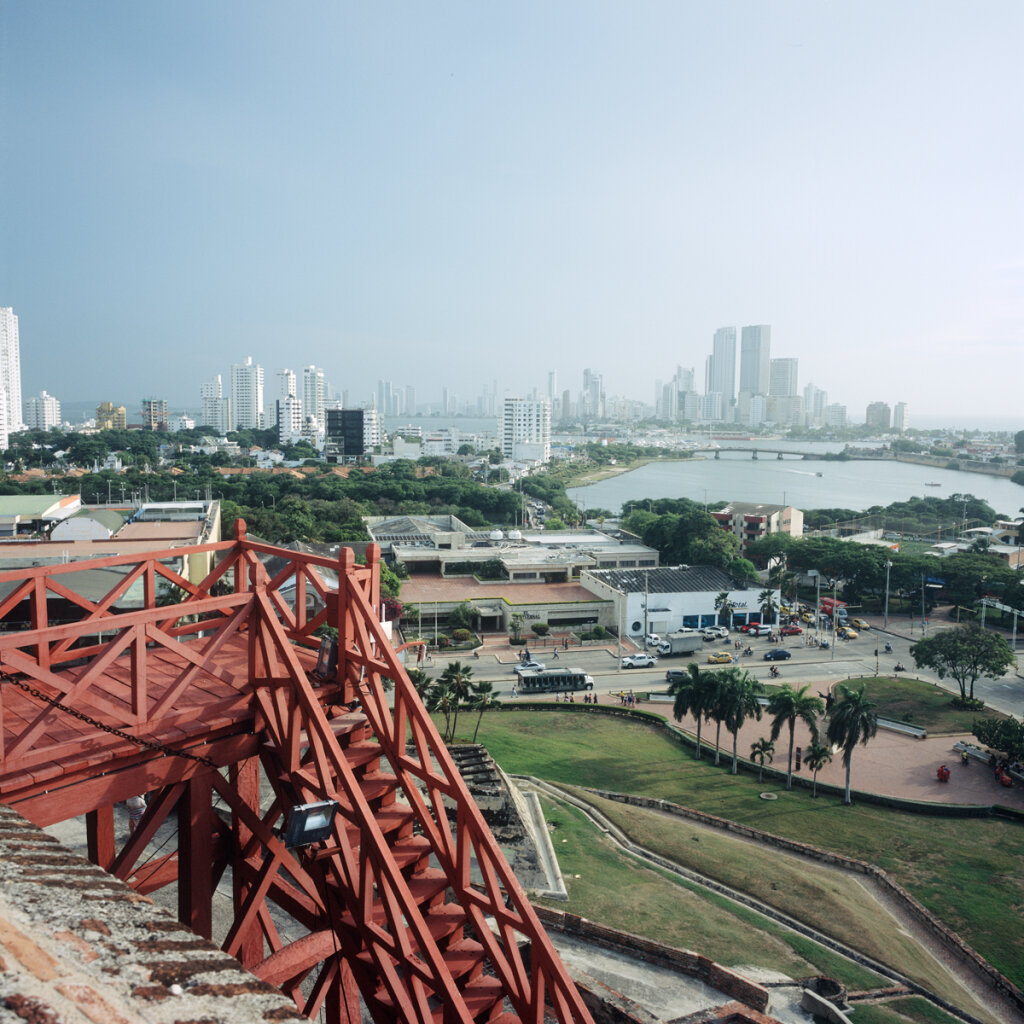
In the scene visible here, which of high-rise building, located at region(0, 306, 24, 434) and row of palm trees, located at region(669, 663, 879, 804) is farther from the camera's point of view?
high-rise building, located at region(0, 306, 24, 434)

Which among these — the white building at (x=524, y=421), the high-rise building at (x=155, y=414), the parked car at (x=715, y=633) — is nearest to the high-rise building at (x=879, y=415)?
the white building at (x=524, y=421)

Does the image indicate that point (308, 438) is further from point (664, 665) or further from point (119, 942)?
point (119, 942)

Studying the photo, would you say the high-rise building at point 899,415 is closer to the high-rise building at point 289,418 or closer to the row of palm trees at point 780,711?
the high-rise building at point 289,418

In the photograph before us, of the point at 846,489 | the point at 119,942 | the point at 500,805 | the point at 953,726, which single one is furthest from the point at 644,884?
the point at 846,489

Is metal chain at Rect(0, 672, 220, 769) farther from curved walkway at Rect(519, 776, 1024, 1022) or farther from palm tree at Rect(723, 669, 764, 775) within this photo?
palm tree at Rect(723, 669, 764, 775)

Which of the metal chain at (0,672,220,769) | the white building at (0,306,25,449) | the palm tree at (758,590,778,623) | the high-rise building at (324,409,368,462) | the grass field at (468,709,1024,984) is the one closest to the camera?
the metal chain at (0,672,220,769)

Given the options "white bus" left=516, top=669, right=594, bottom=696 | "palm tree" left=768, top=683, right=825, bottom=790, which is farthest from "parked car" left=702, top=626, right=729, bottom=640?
"palm tree" left=768, top=683, right=825, bottom=790
